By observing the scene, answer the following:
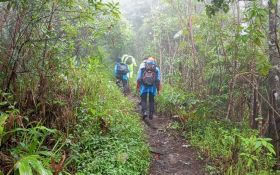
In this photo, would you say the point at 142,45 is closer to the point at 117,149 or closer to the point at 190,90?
the point at 190,90

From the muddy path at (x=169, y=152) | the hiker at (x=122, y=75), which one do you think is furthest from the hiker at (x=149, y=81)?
the hiker at (x=122, y=75)

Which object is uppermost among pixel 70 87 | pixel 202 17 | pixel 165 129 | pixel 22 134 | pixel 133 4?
pixel 133 4

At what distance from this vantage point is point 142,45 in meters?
21.0

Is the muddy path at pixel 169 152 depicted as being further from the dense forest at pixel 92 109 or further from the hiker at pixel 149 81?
the hiker at pixel 149 81

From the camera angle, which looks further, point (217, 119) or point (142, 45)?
point (142, 45)

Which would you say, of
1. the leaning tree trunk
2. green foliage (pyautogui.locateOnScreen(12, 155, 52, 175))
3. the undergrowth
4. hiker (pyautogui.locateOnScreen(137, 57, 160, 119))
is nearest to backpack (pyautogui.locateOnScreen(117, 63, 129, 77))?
the undergrowth

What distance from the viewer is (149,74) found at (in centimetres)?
902

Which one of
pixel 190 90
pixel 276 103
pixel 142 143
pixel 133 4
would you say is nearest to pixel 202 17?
pixel 190 90

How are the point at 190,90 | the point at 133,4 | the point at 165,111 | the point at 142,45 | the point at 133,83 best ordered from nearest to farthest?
the point at 165,111, the point at 190,90, the point at 133,83, the point at 142,45, the point at 133,4

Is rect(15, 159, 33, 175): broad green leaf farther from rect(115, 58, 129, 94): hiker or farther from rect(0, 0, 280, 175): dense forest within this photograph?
rect(115, 58, 129, 94): hiker

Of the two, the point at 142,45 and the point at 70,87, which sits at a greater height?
the point at 142,45

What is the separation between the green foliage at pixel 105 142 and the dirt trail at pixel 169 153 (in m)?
0.37

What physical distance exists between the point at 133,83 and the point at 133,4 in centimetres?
1408

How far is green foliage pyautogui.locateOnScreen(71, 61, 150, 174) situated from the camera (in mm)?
5137
